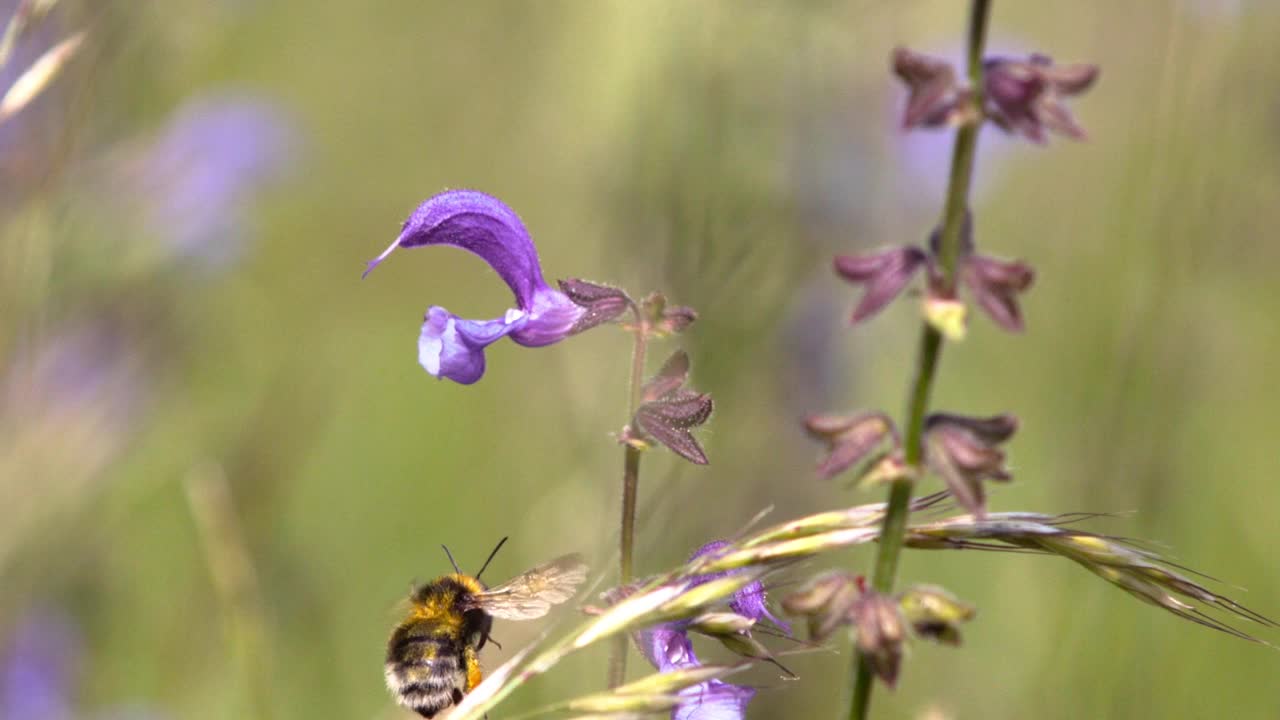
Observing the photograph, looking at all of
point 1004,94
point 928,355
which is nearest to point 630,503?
point 928,355

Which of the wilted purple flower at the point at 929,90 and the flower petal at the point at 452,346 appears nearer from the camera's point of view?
the wilted purple flower at the point at 929,90

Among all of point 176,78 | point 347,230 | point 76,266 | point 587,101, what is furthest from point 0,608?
point 347,230

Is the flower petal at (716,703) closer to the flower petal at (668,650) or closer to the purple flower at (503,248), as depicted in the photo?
the flower petal at (668,650)

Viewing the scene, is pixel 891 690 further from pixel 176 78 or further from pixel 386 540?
pixel 386 540

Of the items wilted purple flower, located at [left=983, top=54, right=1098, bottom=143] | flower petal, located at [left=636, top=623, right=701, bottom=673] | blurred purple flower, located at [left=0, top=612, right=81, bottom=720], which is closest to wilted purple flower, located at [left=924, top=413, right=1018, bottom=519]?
wilted purple flower, located at [left=983, top=54, right=1098, bottom=143]

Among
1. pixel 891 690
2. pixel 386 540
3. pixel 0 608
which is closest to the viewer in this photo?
pixel 891 690

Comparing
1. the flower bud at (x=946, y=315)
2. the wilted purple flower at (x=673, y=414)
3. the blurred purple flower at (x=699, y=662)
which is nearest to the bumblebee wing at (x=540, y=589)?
the blurred purple flower at (x=699, y=662)

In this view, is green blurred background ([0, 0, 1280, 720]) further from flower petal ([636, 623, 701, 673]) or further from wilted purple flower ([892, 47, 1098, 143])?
wilted purple flower ([892, 47, 1098, 143])
